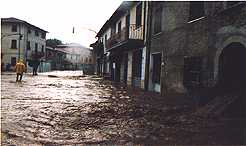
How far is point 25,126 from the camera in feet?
18.0

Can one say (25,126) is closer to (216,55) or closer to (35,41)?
(216,55)

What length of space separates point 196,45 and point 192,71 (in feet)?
3.30

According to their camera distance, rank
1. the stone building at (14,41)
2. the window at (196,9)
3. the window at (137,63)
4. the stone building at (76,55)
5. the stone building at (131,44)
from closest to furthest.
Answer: the window at (196,9) → the stone building at (131,44) → the window at (137,63) → the stone building at (14,41) → the stone building at (76,55)

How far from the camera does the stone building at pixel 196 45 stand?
7.90 m

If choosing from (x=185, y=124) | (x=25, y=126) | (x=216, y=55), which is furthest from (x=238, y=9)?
(x=25, y=126)

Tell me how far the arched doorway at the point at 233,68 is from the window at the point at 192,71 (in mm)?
1378

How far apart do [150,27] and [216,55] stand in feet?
23.3

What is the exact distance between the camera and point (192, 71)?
10.4 metres

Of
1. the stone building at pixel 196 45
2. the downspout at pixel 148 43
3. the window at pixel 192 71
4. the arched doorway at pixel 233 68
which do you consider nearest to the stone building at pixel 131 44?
the downspout at pixel 148 43

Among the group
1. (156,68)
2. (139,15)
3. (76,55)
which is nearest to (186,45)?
(156,68)

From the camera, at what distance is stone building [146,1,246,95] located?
790 centimetres

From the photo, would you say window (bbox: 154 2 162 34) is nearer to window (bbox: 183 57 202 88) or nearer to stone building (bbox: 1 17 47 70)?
window (bbox: 183 57 202 88)

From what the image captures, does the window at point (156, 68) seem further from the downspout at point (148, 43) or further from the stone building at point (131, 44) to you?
the stone building at point (131, 44)

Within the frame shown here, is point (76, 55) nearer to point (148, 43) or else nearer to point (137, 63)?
point (137, 63)
